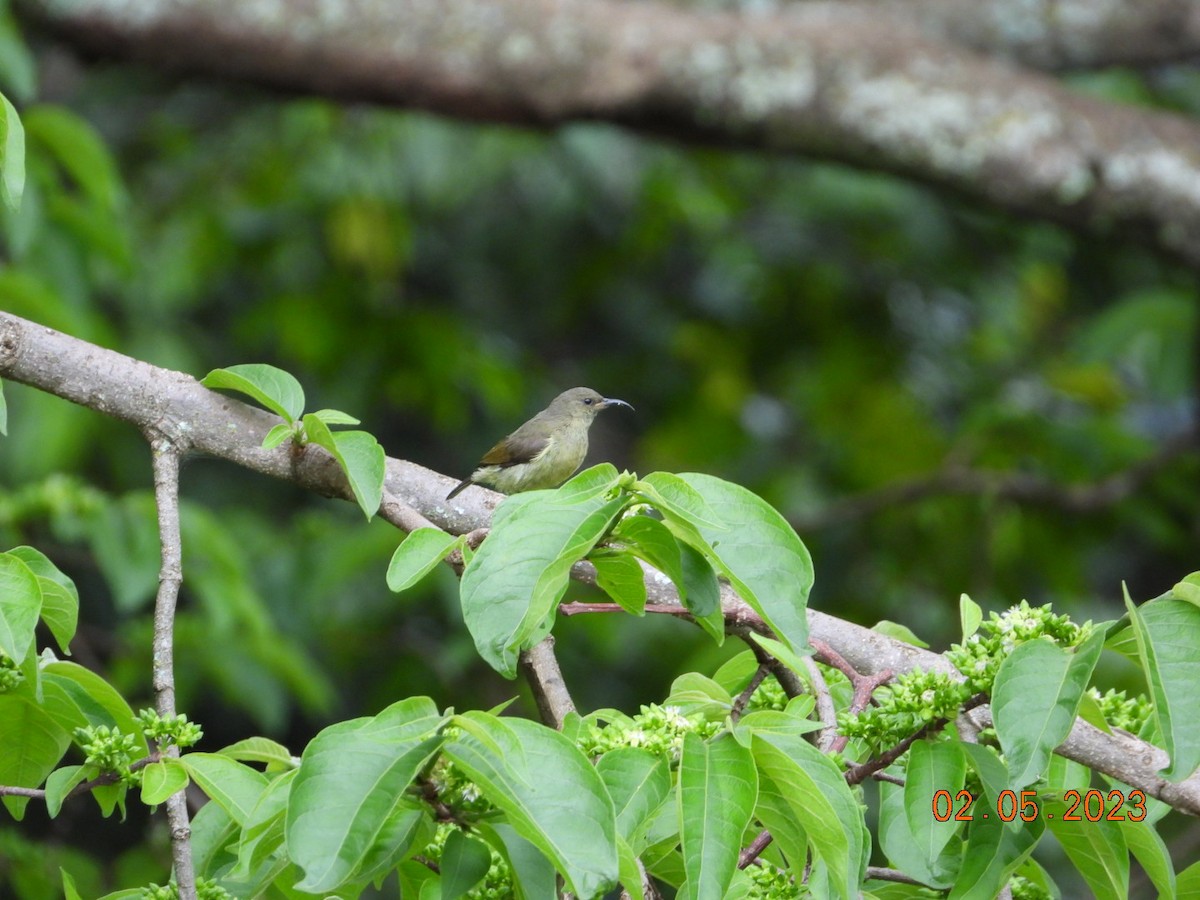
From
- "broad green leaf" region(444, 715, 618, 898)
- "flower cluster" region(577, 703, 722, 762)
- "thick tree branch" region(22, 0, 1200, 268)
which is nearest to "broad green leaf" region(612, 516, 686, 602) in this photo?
"flower cluster" region(577, 703, 722, 762)

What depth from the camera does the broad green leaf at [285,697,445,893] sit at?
1532mm

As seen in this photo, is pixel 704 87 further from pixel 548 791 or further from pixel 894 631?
pixel 548 791

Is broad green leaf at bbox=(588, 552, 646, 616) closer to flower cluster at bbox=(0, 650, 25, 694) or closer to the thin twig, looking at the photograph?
the thin twig

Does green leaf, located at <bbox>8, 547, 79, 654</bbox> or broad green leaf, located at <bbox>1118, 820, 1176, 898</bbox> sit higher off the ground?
green leaf, located at <bbox>8, 547, 79, 654</bbox>

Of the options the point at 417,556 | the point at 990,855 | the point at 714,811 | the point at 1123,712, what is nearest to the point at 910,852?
the point at 990,855

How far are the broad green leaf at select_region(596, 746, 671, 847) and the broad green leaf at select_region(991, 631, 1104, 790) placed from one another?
1.41 ft

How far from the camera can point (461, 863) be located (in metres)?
1.72

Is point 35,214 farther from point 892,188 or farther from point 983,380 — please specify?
point 983,380

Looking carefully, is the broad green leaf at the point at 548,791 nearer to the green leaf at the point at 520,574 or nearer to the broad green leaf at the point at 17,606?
the green leaf at the point at 520,574

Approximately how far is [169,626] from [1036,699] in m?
1.30

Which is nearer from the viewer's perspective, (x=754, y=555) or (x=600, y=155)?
(x=754, y=555)

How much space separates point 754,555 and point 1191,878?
947 mm

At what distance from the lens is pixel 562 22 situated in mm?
6230

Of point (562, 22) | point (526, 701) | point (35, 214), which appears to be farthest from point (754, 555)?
point (526, 701)
